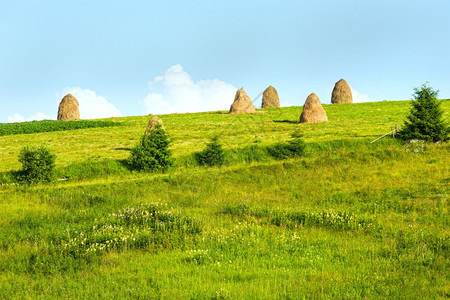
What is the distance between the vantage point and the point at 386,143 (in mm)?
28656

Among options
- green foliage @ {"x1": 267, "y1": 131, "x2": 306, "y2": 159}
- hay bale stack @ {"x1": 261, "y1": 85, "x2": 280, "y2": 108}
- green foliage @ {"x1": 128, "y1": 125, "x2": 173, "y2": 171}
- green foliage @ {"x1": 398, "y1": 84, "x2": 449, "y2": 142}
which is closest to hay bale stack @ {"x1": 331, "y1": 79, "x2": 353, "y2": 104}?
hay bale stack @ {"x1": 261, "y1": 85, "x2": 280, "y2": 108}

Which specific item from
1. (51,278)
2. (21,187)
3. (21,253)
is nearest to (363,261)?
(51,278)

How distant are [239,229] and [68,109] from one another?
6217 cm

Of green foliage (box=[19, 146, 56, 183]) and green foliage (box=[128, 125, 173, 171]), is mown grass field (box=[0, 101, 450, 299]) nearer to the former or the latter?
green foliage (box=[128, 125, 173, 171])

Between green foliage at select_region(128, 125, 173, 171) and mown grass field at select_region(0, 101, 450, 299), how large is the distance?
33.9 inches

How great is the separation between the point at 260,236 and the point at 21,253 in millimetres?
7591

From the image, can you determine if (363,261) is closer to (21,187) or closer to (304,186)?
(304,186)

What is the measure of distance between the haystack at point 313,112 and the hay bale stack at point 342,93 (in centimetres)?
3376

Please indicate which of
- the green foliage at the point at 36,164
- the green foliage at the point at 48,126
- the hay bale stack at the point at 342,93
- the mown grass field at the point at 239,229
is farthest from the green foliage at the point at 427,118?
the hay bale stack at the point at 342,93

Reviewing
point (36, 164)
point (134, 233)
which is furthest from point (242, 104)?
point (134, 233)

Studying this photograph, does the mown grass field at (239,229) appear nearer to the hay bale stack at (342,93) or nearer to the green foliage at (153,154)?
the green foliage at (153,154)

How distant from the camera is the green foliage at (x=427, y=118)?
26641 millimetres

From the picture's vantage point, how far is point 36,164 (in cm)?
2284

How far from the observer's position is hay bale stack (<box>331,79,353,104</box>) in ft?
246
